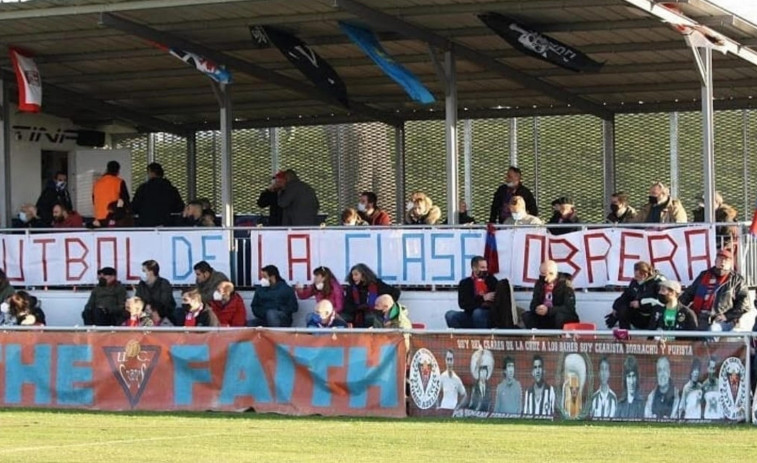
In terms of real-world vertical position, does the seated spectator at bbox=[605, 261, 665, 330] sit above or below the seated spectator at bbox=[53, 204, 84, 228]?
below

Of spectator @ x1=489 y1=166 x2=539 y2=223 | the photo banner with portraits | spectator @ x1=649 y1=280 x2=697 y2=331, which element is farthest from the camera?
spectator @ x1=489 y1=166 x2=539 y2=223

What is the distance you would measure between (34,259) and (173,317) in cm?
323

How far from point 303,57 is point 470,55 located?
259 centimetres

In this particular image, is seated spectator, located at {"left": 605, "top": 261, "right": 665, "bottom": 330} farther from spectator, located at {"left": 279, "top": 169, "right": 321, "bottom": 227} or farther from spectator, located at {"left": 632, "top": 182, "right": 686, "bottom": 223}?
spectator, located at {"left": 279, "top": 169, "right": 321, "bottom": 227}

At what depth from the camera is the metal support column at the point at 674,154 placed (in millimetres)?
32594

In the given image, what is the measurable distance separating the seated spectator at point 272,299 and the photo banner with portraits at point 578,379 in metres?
4.91

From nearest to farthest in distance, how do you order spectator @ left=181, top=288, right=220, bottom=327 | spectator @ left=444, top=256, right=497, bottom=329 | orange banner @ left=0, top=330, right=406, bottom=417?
orange banner @ left=0, top=330, right=406, bottom=417, spectator @ left=181, top=288, right=220, bottom=327, spectator @ left=444, top=256, right=497, bottom=329

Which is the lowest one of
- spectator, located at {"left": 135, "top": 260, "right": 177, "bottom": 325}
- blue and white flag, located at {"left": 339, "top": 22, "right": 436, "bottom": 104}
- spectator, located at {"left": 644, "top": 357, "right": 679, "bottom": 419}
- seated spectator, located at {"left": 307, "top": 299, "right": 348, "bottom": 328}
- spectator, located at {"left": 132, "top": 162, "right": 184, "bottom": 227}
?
spectator, located at {"left": 644, "top": 357, "right": 679, "bottom": 419}

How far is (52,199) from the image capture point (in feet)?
91.0

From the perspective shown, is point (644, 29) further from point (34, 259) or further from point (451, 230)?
point (34, 259)

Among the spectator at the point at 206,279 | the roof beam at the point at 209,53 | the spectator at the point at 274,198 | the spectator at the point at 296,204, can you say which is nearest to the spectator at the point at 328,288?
the spectator at the point at 206,279

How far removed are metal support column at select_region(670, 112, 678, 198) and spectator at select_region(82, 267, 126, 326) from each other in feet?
42.0

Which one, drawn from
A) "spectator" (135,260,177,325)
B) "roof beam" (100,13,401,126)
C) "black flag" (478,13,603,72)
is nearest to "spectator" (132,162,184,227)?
"roof beam" (100,13,401,126)

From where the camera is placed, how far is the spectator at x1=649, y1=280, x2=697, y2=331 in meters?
19.0
